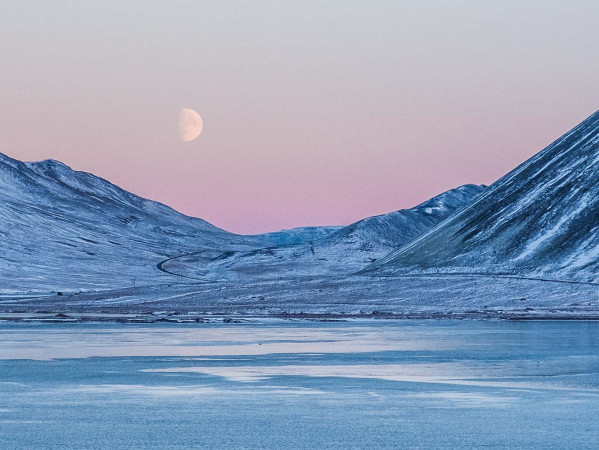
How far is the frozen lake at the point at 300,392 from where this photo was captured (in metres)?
25.1

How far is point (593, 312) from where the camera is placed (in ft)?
314

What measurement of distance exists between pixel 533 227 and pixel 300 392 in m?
132

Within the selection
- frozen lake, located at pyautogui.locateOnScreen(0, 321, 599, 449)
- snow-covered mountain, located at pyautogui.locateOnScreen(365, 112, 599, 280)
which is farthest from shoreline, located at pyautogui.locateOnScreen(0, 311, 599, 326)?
snow-covered mountain, located at pyautogui.locateOnScreen(365, 112, 599, 280)

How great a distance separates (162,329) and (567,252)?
90.2m

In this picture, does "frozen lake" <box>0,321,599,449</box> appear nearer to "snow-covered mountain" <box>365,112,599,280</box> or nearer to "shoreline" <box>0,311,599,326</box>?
"shoreline" <box>0,311,599,326</box>

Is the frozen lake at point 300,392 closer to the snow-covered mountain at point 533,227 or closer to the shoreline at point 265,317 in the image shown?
the shoreline at point 265,317

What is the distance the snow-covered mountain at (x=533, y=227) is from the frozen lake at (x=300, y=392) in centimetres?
9053

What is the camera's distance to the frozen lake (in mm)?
25125

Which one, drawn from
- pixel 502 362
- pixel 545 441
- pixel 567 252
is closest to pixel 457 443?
pixel 545 441

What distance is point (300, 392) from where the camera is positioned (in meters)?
33.1

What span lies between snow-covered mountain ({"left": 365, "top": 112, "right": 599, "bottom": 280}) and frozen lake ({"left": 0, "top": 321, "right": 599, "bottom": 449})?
3564 inches

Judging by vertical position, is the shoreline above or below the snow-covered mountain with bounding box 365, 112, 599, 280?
below

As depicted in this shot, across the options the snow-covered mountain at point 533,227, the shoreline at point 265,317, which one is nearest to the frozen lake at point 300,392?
the shoreline at point 265,317

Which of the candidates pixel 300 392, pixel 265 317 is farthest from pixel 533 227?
pixel 300 392
